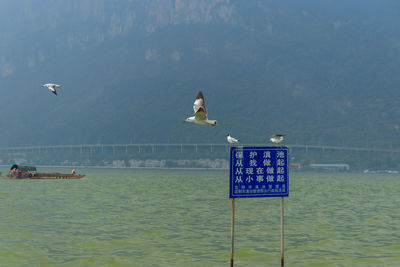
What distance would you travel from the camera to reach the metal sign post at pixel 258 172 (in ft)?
64.1

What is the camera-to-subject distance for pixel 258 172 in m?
20.0

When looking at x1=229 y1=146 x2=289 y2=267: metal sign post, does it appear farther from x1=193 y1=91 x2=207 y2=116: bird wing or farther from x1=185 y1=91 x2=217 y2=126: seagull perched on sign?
x1=193 y1=91 x2=207 y2=116: bird wing

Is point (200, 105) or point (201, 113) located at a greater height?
point (200, 105)

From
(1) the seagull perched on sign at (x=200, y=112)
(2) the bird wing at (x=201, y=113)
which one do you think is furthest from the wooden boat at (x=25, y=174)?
(2) the bird wing at (x=201, y=113)

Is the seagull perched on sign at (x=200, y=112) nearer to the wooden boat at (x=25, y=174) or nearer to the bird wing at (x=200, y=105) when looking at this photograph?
the bird wing at (x=200, y=105)

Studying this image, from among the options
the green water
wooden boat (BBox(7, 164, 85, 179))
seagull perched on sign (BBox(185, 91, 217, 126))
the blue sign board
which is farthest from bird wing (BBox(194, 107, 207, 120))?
wooden boat (BBox(7, 164, 85, 179))

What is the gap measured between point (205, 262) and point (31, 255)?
8.11 m

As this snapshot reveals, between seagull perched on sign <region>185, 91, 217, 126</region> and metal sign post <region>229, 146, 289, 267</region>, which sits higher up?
seagull perched on sign <region>185, 91, 217, 126</region>

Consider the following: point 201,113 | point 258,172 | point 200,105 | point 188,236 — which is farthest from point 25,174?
point 258,172

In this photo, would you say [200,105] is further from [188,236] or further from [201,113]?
[188,236]

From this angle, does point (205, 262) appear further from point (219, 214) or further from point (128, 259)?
point (219, 214)

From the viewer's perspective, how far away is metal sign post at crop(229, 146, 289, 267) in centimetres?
1953

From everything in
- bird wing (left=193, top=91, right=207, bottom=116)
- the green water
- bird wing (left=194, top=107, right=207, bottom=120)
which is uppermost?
bird wing (left=193, top=91, right=207, bottom=116)

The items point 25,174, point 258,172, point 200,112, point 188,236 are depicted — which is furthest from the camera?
point 25,174
